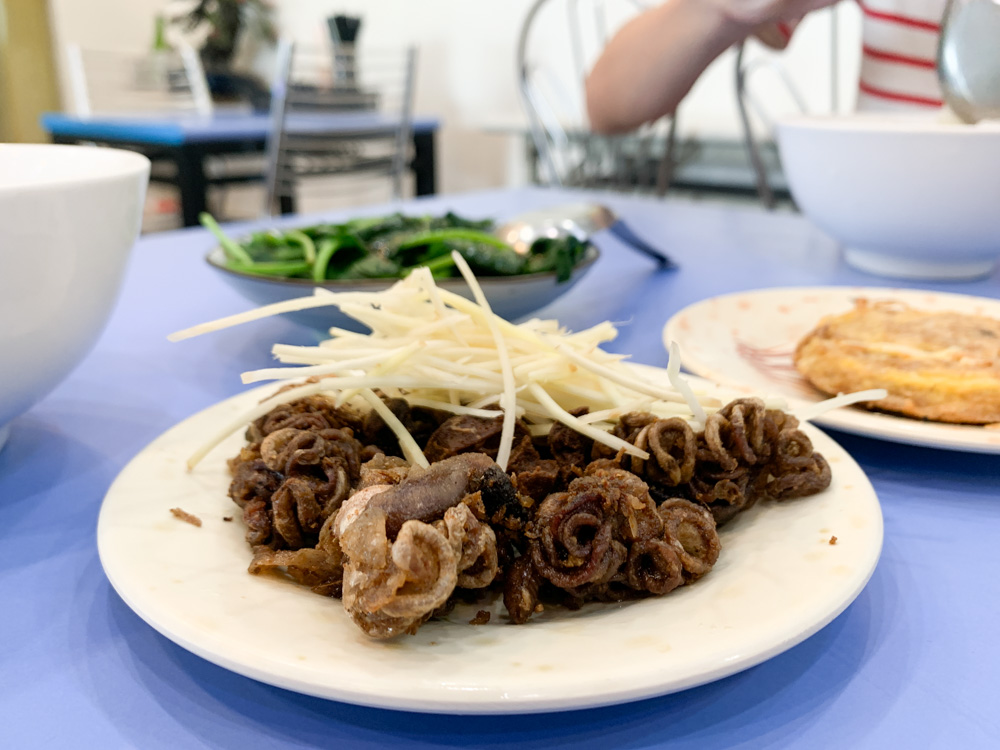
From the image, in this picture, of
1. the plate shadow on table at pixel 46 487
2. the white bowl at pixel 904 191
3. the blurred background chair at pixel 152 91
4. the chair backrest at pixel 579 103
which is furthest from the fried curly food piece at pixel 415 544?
the blurred background chair at pixel 152 91

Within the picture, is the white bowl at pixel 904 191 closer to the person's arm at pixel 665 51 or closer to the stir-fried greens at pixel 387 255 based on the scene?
the stir-fried greens at pixel 387 255

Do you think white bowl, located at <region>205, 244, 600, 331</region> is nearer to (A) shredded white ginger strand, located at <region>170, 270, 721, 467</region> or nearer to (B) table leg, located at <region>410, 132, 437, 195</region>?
(A) shredded white ginger strand, located at <region>170, 270, 721, 467</region>

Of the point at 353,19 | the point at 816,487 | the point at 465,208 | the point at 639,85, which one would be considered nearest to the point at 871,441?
the point at 816,487

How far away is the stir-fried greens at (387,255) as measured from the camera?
975 mm

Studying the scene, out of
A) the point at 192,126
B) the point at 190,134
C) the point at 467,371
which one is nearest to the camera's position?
the point at 467,371

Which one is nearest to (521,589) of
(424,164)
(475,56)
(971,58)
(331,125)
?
(971,58)

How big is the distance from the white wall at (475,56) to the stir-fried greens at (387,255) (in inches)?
135

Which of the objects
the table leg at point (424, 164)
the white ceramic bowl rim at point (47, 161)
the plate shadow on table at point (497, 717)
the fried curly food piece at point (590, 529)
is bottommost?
the table leg at point (424, 164)

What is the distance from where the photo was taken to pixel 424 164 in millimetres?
5160

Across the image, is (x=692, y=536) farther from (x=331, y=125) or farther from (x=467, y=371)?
(x=331, y=125)

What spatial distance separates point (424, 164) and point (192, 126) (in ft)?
5.01

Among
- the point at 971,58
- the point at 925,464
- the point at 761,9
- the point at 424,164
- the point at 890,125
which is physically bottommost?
the point at 424,164

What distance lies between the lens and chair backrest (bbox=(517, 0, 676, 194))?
4.64 meters

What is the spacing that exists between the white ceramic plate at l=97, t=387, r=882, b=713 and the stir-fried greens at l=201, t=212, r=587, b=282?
0.50 metres
